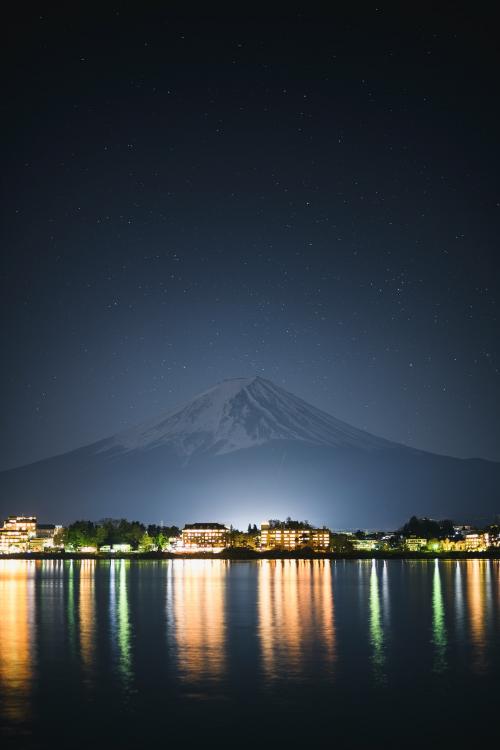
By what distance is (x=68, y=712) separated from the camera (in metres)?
19.1

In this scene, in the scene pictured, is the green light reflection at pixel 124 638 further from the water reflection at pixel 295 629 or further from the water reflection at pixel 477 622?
the water reflection at pixel 477 622

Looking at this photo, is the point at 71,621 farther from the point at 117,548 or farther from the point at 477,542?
the point at 477,542

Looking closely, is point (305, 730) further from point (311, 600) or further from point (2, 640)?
point (311, 600)

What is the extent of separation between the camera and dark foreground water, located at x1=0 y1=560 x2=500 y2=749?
→ 17.4 m

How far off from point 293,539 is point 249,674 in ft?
504

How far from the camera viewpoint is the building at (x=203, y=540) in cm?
18262

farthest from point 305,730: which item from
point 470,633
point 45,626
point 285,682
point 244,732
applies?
point 45,626

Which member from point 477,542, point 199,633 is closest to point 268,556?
point 477,542

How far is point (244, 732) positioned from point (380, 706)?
3524 mm

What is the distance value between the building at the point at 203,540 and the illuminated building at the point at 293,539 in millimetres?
A: 9015

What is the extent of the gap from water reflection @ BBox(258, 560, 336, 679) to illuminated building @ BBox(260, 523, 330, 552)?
119649 mm

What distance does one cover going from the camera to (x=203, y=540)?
187m

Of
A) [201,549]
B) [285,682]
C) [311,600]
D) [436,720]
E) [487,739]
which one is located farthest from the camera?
[201,549]

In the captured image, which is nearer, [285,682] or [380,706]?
[380,706]
